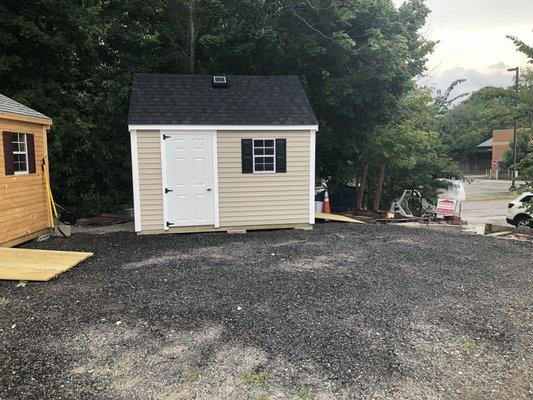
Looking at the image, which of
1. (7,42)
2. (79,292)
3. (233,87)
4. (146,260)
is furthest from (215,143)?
(7,42)

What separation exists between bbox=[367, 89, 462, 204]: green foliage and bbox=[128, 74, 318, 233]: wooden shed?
186 inches

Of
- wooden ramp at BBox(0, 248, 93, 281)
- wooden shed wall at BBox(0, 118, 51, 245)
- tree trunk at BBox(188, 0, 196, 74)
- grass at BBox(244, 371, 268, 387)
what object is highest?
tree trunk at BBox(188, 0, 196, 74)

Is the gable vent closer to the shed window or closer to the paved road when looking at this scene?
the shed window

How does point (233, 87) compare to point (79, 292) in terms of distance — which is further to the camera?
point (233, 87)

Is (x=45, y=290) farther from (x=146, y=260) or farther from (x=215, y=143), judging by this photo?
(x=215, y=143)

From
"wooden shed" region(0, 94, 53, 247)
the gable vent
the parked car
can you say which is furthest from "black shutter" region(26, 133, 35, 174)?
the parked car

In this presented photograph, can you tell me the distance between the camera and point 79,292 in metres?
5.73

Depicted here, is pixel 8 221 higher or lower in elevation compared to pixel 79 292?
higher

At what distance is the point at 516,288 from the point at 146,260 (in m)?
5.96

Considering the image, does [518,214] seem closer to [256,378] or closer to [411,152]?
[411,152]

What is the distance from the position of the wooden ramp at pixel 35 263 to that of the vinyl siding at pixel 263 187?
3637mm

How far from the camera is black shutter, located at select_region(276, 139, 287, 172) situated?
10391mm

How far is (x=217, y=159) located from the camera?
10125mm

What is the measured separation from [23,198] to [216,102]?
4861 millimetres
